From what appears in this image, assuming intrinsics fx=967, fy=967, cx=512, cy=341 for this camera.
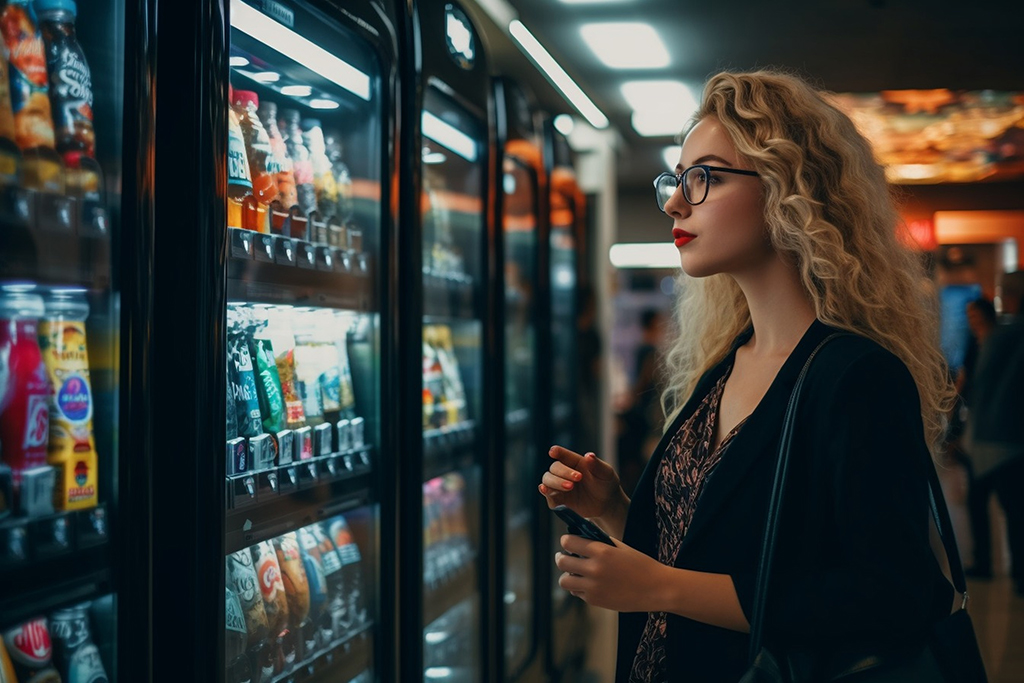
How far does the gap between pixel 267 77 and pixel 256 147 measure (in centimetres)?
18

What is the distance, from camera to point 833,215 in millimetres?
1511

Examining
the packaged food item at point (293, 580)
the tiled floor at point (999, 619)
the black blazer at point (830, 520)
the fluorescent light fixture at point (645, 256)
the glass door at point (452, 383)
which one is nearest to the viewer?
the black blazer at point (830, 520)

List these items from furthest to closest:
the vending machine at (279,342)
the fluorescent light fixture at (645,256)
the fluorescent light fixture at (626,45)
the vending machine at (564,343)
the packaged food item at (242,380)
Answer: the fluorescent light fixture at (645,256)
the fluorescent light fixture at (626,45)
the vending machine at (564,343)
the packaged food item at (242,380)
the vending machine at (279,342)

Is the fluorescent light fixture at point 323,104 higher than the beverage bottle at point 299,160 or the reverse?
higher

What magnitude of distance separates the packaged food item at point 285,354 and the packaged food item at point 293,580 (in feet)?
0.90

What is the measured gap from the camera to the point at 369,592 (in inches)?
83.3

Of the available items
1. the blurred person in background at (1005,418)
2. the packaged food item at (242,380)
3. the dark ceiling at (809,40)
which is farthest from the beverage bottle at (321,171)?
the blurred person in background at (1005,418)

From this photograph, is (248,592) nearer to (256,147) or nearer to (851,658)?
(256,147)

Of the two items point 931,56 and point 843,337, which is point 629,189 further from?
point 843,337

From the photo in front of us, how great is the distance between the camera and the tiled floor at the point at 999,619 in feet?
14.6

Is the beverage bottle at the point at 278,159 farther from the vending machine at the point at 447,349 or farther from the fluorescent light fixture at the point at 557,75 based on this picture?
the fluorescent light fixture at the point at 557,75

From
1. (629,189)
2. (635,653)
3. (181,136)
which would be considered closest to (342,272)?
(181,136)

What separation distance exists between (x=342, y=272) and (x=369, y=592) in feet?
2.31

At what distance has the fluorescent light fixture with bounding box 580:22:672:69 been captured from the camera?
15.6 feet
